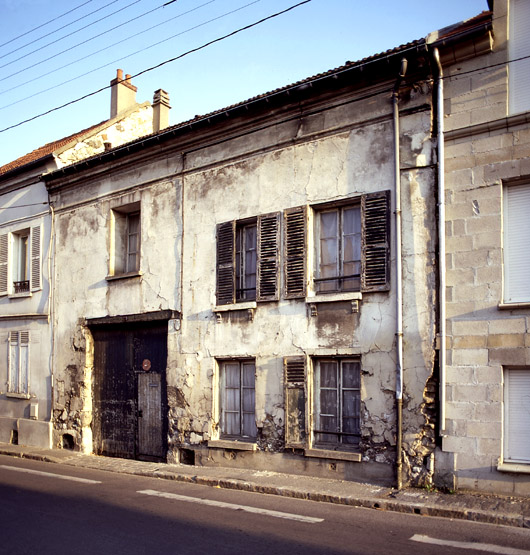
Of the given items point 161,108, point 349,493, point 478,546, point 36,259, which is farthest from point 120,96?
point 478,546

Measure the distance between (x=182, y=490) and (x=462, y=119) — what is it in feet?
23.2

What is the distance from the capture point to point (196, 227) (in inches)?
508

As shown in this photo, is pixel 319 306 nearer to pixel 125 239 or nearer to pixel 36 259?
pixel 125 239

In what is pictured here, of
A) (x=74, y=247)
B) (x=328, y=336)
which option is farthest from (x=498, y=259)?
(x=74, y=247)

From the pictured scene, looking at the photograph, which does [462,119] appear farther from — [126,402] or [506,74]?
[126,402]

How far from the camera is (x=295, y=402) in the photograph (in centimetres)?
1103

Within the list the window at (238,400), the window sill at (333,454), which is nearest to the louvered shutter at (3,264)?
the window at (238,400)

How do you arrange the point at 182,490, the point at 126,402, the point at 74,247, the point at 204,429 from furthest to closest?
the point at 74,247, the point at 126,402, the point at 204,429, the point at 182,490

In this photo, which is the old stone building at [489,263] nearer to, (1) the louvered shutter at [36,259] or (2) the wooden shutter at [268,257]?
(2) the wooden shutter at [268,257]

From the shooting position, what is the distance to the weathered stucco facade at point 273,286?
10.0 metres

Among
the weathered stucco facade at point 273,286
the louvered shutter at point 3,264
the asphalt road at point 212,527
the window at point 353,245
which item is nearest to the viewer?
the asphalt road at point 212,527

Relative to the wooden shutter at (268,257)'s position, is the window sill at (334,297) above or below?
below

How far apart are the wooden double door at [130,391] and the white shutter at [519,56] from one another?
7.88 meters

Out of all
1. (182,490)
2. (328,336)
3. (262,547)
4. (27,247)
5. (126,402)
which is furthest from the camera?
(27,247)
